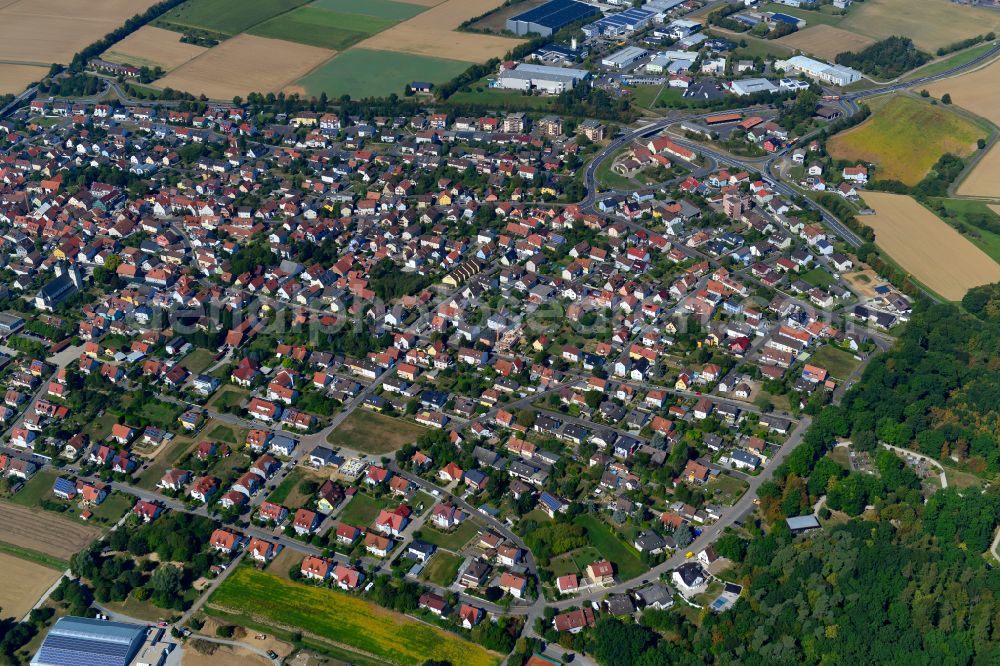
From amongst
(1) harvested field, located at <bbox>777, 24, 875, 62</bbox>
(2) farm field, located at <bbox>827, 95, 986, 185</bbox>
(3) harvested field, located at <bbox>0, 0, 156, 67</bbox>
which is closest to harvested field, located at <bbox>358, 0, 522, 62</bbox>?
(3) harvested field, located at <bbox>0, 0, 156, 67</bbox>

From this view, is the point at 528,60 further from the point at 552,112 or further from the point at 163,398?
the point at 163,398

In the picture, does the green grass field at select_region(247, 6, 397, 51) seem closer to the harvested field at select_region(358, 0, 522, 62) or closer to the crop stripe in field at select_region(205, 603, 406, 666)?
the harvested field at select_region(358, 0, 522, 62)

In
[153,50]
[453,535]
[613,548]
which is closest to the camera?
[613,548]

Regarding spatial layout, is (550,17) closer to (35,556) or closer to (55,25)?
(55,25)

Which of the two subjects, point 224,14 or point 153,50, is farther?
point 224,14

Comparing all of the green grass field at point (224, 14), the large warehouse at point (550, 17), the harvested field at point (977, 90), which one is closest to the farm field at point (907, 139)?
the harvested field at point (977, 90)

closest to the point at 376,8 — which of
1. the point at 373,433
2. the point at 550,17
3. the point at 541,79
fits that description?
the point at 550,17
